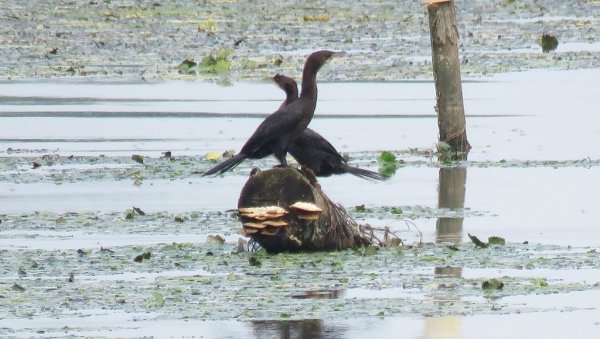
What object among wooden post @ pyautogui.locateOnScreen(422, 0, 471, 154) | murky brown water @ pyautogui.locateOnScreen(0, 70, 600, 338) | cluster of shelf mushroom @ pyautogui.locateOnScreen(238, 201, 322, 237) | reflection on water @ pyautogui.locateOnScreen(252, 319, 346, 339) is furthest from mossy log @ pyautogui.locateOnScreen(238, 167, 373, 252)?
wooden post @ pyautogui.locateOnScreen(422, 0, 471, 154)

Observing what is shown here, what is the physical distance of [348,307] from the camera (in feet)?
33.3

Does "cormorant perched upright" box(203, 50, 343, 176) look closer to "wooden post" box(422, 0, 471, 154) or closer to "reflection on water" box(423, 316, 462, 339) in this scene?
"reflection on water" box(423, 316, 462, 339)

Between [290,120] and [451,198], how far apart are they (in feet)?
7.21

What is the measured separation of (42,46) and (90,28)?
3499 millimetres

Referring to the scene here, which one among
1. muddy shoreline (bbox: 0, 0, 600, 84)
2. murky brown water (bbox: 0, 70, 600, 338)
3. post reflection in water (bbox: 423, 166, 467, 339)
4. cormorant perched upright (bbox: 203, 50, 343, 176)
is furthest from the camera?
muddy shoreline (bbox: 0, 0, 600, 84)

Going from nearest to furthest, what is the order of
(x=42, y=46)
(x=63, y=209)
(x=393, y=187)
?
(x=63, y=209) → (x=393, y=187) → (x=42, y=46)

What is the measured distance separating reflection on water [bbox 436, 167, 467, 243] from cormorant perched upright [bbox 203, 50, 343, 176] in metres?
1.23

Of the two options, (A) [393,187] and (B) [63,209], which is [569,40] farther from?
(B) [63,209]

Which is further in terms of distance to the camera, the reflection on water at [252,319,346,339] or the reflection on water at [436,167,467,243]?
the reflection on water at [436,167,467,243]

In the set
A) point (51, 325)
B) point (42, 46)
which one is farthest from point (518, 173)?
point (42, 46)

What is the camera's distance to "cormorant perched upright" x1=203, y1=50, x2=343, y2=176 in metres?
13.3

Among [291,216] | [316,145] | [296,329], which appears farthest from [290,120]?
[296,329]

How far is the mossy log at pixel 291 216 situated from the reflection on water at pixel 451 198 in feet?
2.83

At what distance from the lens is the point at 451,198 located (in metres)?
15.0
